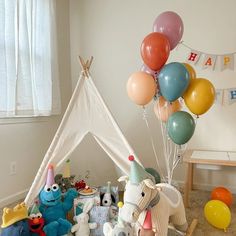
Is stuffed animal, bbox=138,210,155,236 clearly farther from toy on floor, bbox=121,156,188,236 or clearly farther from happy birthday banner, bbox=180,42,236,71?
happy birthday banner, bbox=180,42,236,71

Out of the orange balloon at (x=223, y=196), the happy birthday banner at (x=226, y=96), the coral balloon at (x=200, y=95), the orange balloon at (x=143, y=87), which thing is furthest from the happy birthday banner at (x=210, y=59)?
the orange balloon at (x=223, y=196)

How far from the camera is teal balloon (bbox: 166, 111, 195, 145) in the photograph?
1.64 m

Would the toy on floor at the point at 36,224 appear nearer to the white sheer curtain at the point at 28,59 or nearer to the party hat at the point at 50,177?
the party hat at the point at 50,177

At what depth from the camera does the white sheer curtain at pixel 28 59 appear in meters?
2.18

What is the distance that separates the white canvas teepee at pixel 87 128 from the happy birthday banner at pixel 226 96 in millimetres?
1279

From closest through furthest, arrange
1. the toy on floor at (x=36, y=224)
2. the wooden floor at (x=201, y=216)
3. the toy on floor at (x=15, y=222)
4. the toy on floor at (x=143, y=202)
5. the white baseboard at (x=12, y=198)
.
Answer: the toy on floor at (x=143, y=202) → the toy on floor at (x=15, y=222) → the toy on floor at (x=36, y=224) → the wooden floor at (x=201, y=216) → the white baseboard at (x=12, y=198)

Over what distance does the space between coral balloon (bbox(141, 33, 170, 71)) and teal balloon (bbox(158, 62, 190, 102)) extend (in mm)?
72

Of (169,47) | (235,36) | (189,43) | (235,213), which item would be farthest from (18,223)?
(235,36)

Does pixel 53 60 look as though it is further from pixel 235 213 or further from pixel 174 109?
pixel 235 213

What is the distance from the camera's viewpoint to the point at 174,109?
1.84m

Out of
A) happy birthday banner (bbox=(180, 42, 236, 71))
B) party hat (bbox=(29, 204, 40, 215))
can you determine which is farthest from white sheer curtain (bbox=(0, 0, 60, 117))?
happy birthday banner (bbox=(180, 42, 236, 71))

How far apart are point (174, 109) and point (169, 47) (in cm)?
45

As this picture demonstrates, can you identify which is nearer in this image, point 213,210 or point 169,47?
point 169,47

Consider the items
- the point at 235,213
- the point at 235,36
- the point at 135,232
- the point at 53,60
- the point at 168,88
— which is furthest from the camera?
the point at 53,60
